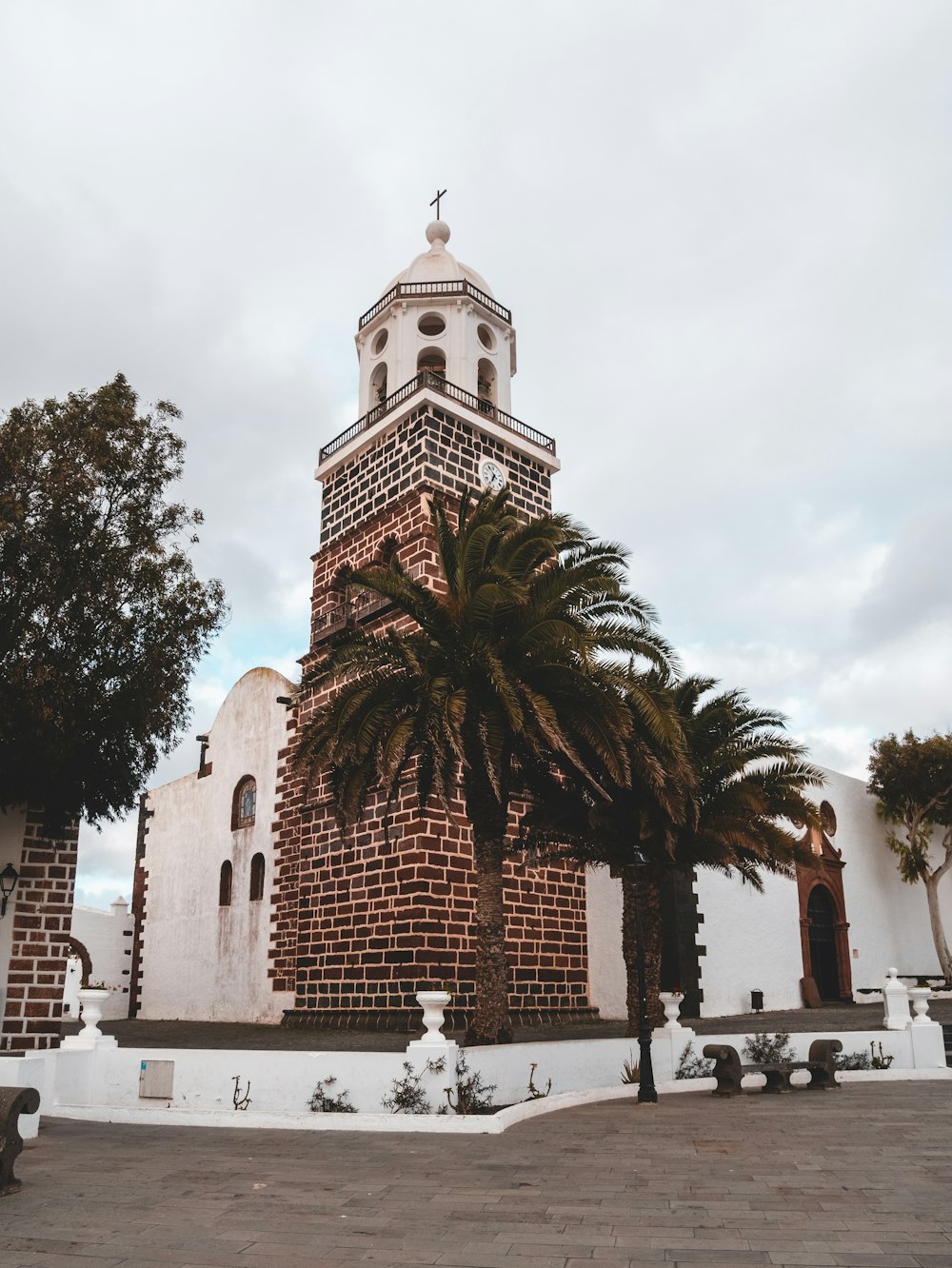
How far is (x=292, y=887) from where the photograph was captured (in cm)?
2055

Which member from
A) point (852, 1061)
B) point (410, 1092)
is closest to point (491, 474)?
point (852, 1061)

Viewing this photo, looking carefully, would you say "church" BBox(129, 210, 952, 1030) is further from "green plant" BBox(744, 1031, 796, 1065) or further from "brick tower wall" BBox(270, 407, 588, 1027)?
"green plant" BBox(744, 1031, 796, 1065)

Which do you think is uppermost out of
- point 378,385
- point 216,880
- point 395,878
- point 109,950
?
point 378,385

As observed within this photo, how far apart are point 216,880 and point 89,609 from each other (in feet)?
37.1

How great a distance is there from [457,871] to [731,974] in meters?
6.96

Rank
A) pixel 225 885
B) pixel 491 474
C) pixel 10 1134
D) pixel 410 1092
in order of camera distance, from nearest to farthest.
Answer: pixel 10 1134 < pixel 410 1092 < pixel 491 474 < pixel 225 885

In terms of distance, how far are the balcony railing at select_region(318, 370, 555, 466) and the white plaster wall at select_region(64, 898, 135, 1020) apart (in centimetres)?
1310

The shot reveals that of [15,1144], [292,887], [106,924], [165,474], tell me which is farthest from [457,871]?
[106,924]

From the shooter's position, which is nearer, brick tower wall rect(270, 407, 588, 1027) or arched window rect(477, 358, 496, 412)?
brick tower wall rect(270, 407, 588, 1027)

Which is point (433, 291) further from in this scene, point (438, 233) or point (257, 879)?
point (257, 879)

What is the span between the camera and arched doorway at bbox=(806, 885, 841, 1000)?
23.6 metres

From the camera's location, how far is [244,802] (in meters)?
23.2

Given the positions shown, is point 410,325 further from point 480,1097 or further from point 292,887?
point 480,1097

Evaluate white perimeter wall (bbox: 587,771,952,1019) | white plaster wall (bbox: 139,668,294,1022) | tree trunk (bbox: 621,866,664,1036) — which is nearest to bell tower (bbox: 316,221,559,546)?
white plaster wall (bbox: 139,668,294,1022)
